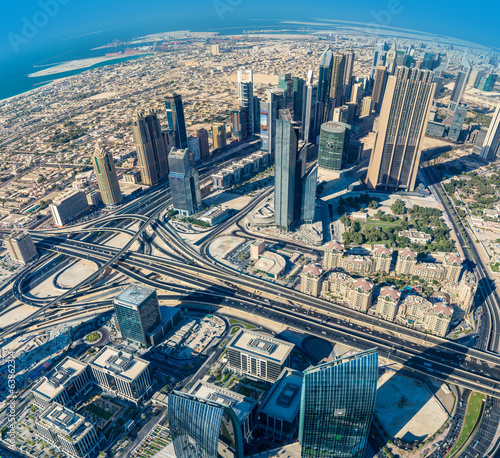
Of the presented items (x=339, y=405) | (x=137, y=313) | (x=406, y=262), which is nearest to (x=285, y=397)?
(x=339, y=405)

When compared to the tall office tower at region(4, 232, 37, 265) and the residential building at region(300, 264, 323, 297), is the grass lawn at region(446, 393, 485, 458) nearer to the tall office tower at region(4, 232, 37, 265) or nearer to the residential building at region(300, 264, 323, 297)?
the residential building at region(300, 264, 323, 297)

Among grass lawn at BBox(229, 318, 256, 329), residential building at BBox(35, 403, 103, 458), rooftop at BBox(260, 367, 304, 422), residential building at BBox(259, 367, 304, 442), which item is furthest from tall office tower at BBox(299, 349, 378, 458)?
residential building at BBox(35, 403, 103, 458)

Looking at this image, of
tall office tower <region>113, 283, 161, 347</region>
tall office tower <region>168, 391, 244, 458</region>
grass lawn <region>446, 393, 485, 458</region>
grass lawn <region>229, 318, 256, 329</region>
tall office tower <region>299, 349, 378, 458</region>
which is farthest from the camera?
grass lawn <region>229, 318, 256, 329</region>

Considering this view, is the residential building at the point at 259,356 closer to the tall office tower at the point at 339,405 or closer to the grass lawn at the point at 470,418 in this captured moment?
the tall office tower at the point at 339,405

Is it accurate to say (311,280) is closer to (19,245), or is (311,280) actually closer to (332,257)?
(332,257)

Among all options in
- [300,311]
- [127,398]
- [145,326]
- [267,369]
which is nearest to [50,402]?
[127,398]

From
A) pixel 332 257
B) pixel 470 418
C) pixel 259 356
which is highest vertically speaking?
pixel 259 356

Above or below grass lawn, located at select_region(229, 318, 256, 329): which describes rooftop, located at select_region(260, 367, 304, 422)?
above

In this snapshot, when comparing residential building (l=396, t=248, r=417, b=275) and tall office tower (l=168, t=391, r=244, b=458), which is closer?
tall office tower (l=168, t=391, r=244, b=458)
